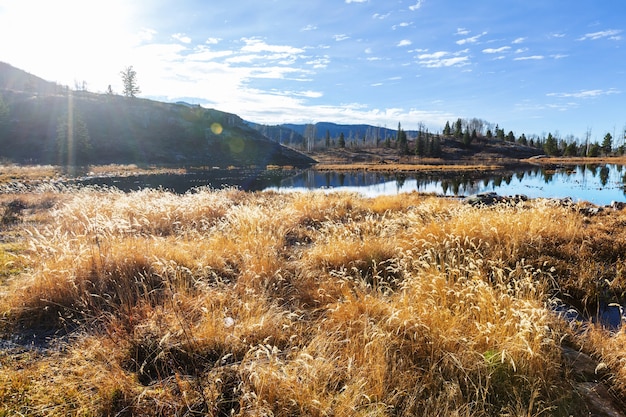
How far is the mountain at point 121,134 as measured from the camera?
66.9m

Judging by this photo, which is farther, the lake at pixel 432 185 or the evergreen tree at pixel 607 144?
the evergreen tree at pixel 607 144

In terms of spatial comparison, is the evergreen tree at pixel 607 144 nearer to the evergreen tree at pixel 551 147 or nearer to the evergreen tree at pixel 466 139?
the evergreen tree at pixel 551 147

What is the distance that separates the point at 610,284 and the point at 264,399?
636 centimetres

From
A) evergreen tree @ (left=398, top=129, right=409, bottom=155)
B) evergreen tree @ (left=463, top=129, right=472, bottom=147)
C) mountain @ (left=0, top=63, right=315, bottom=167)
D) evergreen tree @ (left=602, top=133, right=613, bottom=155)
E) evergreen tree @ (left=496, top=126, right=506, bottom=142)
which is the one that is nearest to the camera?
mountain @ (left=0, top=63, right=315, bottom=167)

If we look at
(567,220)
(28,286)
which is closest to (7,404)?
(28,286)

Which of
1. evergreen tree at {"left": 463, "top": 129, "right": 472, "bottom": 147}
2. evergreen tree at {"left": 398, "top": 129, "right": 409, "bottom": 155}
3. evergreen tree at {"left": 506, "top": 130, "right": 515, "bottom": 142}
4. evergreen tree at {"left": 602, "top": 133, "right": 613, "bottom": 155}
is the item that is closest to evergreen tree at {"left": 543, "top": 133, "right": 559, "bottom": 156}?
evergreen tree at {"left": 602, "top": 133, "right": 613, "bottom": 155}

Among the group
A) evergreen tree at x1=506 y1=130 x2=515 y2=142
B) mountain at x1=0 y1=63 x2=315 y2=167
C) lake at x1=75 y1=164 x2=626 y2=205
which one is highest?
evergreen tree at x1=506 y1=130 x2=515 y2=142

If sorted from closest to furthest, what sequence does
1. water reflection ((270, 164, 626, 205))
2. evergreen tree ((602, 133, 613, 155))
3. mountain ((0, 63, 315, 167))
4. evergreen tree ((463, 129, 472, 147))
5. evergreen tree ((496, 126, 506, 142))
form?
water reflection ((270, 164, 626, 205)), mountain ((0, 63, 315, 167)), evergreen tree ((602, 133, 613, 155)), evergreen tree ((463, 129, 472, 147)), evergreen tree ((496, 126, 506, 142))

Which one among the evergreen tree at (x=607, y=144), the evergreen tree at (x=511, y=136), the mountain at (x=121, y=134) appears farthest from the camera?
the evergreen tree at (x=511, y=136)

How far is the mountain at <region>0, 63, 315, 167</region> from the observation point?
66938 millimetres

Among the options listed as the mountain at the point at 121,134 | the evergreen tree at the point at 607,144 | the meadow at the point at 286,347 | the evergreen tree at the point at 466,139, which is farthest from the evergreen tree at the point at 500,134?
the meadow at the point at 286,347

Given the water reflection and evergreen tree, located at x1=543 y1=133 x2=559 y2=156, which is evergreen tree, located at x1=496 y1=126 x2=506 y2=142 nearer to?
evergreen tree, located at x1=543 y1=133 x2=559 y2=156

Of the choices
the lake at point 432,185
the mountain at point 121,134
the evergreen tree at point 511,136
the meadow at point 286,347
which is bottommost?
the meadow at point 286,347

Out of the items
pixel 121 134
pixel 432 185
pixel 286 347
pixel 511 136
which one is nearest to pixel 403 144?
pixel 511 136
